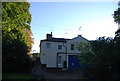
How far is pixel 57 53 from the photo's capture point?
87.1ft

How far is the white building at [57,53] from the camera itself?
2605cm

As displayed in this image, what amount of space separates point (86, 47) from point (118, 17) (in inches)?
372

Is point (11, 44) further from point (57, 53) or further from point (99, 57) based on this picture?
point (57, 53)

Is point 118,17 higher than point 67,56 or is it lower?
higher

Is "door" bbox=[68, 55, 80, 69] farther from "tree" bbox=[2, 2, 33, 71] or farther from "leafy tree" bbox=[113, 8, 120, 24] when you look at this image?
"tree" bbox=[2, 2, 33, 71]

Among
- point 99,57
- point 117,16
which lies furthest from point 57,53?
point 99,57

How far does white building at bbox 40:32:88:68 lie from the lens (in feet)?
85.5

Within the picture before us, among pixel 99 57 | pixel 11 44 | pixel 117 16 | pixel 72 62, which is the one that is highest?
pixel 117 16

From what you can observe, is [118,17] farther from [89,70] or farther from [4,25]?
[4,25]

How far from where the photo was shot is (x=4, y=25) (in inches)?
618

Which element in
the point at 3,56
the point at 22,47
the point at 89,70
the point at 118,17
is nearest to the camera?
the point at 89,70

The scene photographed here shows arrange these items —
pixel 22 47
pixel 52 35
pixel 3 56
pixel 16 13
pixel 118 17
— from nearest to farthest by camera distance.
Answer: pixel 3 56
pixel 22 47
pixel 16 13
pixel 118 17
pixel 52 35

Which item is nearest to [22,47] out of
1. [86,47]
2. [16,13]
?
[16,13]

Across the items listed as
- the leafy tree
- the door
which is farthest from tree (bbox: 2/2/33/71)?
the leafy tree
